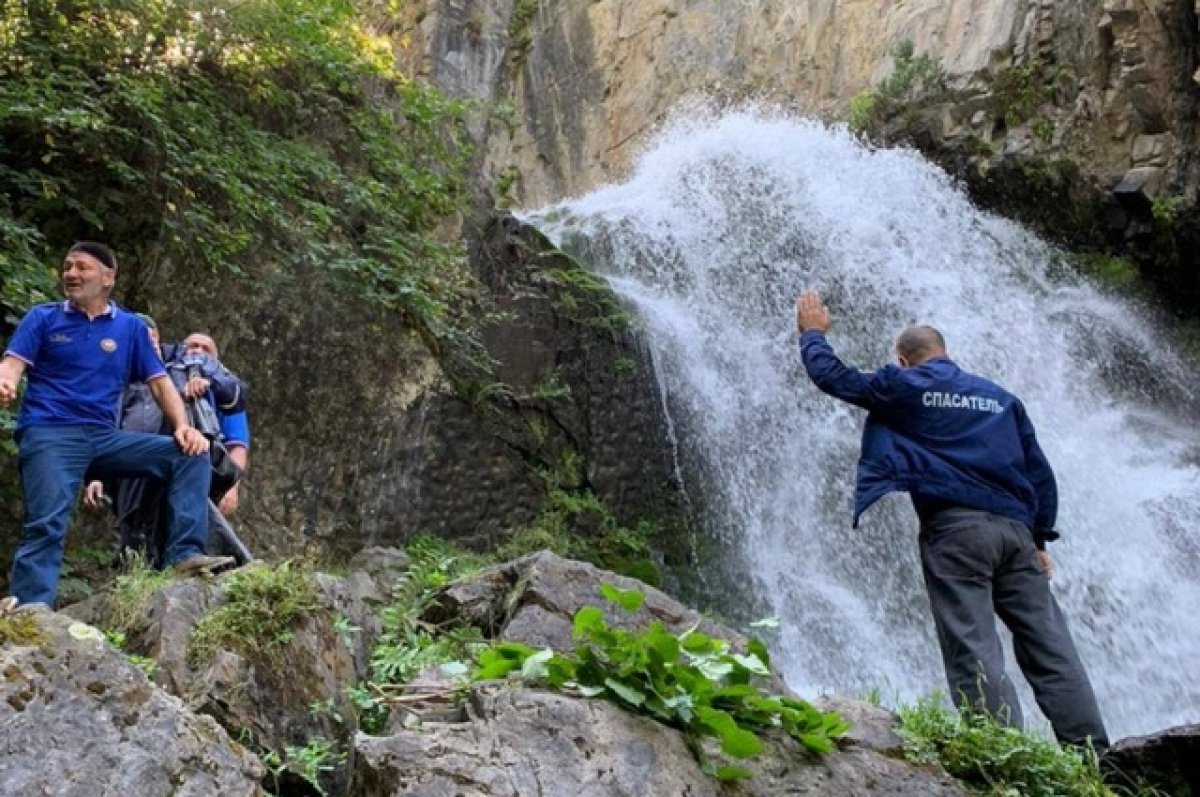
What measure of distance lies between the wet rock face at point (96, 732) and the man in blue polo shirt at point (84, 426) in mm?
1721

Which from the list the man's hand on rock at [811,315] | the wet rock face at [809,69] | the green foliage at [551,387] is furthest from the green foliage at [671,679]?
the wet rock face at [809,69]

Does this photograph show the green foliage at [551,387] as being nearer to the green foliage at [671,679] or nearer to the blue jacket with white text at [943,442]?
the blue jacket with white text at [943,442]

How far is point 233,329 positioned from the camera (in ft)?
32.0

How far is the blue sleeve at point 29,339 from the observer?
17.3 feet

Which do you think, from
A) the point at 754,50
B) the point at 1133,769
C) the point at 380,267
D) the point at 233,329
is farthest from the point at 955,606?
the point at 754,50

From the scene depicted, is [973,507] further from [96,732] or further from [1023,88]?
[1023,88]

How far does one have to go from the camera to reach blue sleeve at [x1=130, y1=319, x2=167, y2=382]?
562 cm

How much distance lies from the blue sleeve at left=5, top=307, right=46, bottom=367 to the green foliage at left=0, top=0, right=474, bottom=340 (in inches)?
70.5

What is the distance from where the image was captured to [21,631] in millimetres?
3352

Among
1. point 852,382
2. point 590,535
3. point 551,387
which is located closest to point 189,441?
point 852,382

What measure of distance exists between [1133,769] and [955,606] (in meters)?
0.91

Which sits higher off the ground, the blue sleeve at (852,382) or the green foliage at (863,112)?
the green foliage at (863,112)

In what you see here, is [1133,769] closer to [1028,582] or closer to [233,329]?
[1028,582]

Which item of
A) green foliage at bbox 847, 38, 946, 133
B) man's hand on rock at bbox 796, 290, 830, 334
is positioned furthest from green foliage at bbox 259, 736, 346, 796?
green foliage at bbox 847, 38, 946, 133
